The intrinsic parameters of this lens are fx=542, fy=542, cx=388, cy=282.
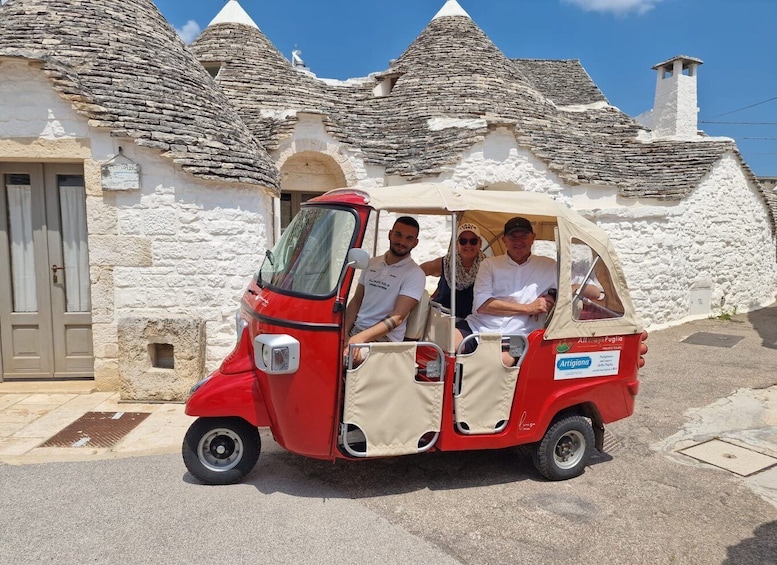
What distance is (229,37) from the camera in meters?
12.5

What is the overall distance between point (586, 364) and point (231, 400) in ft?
8.39

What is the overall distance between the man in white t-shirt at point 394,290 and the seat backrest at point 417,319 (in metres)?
0.07

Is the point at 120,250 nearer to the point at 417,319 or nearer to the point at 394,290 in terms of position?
the point at 394,290

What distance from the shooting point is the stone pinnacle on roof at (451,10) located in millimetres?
14422

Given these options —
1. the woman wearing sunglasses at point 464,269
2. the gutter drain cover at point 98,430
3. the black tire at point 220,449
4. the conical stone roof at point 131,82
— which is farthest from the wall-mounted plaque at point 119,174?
the woman wearing sunglasses at point 464,269

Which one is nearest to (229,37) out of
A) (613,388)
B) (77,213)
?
(77,213)

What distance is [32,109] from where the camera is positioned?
594 cm

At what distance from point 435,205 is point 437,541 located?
2.07m

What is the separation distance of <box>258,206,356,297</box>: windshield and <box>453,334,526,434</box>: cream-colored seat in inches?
40.6

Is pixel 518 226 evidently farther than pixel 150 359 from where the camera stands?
No

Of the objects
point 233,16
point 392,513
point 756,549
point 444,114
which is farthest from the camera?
point 233,16

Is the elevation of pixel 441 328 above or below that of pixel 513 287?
below

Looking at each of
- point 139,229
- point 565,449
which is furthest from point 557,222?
point 139,229

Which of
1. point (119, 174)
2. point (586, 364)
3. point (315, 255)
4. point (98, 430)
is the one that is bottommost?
point (98, 430)
